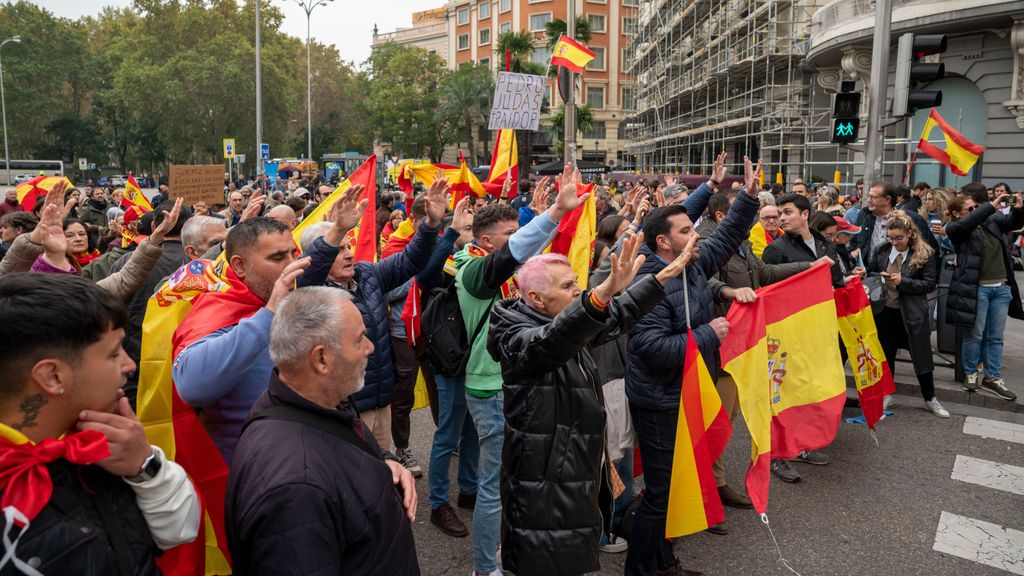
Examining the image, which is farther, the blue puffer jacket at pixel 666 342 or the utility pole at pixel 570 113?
the utility pole at pixel 570 113

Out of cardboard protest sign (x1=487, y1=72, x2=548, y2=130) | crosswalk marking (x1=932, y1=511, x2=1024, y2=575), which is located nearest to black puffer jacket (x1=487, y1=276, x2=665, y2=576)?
crosswalk marking (x1=932, y1=511, x2=1024, y2=575)

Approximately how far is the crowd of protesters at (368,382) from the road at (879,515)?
21 cm

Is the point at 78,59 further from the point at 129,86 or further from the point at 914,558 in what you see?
the point at 914,558

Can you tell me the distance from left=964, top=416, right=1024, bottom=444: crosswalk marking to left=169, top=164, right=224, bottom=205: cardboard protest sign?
26.2 feet

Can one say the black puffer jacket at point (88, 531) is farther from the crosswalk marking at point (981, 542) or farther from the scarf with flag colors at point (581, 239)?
the crosswalk marking at point (981, 542)

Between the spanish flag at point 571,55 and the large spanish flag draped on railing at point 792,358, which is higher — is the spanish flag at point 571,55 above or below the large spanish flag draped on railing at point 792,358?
above

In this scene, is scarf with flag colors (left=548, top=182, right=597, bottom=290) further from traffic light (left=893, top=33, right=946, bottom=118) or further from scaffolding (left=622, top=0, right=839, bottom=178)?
scaffolding (left=622, top=0, right=839, bottom=178)

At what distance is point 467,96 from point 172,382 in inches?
2334

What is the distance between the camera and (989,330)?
7.22 m

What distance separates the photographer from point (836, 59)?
2128 cm

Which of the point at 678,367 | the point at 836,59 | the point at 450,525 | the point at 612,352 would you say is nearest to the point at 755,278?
the point at 612,352

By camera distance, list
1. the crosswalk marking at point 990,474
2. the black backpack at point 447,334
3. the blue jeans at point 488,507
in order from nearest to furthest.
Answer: the blue jeans at point 488,507, the black backpack at point 447,334, the crosswalk marking at point 990,474

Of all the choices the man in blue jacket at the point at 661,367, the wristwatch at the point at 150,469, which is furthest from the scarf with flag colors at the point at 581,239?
the wristwatch at the point at 150,469

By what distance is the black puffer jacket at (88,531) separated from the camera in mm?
1473
